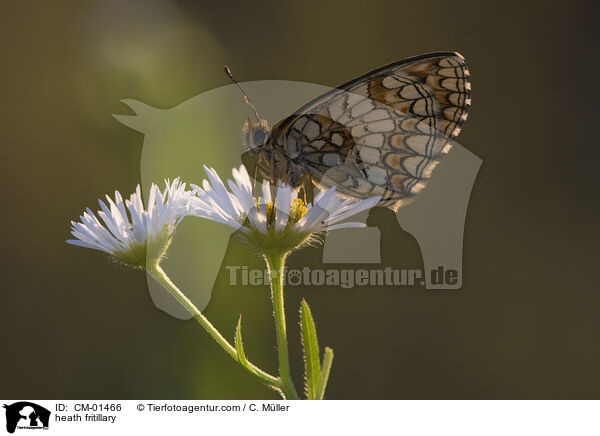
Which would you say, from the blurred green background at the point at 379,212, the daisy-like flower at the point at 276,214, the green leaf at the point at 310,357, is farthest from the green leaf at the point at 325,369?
the blurred green background at the point at 379,212

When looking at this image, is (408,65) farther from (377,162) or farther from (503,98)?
(503,98)

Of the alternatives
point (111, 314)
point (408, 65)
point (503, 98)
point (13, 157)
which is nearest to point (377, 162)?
point (408, 65)

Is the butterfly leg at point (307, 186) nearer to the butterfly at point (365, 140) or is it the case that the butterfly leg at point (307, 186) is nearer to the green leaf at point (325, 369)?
the butterfly at point (365, 140)

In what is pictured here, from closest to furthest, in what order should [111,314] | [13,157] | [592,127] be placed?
[111,314] < [13,157] < [592,127]

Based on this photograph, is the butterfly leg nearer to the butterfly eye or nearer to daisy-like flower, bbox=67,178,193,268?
the butterfly eye

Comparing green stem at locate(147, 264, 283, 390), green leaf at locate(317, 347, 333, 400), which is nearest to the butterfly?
green stem at locate(147, 264, 283, 390)
